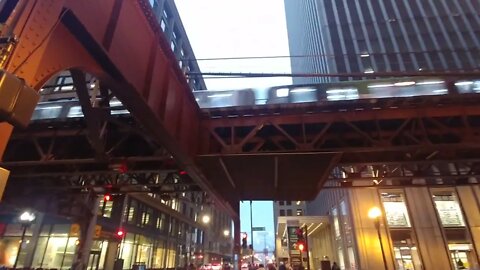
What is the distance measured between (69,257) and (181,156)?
981 inches

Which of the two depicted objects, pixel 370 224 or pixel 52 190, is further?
pixel 370 224

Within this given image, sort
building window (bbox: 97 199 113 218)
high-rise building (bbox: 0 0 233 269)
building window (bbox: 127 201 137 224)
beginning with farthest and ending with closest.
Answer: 1. building window (bbox: 127 201 137 224)
2. building window (bbox: 97 199 113 218)
3. high-rise building (bbox: 0 0 233 269)

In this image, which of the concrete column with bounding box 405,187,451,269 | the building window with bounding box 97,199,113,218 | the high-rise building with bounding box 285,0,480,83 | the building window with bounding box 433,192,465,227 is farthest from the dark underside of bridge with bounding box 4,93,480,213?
the high-rise building with bounding box 285,0,480,83

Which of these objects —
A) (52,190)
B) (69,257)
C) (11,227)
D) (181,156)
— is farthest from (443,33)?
(11,227)

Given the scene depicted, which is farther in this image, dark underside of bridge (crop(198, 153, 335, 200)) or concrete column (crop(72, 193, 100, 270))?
concrete column (crop(72, 193, 100, 270))

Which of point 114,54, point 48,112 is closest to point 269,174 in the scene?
point 114,54

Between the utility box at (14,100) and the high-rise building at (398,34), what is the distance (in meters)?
39.8

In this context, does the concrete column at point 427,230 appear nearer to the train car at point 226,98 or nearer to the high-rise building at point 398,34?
the high-rise building at point 398,34

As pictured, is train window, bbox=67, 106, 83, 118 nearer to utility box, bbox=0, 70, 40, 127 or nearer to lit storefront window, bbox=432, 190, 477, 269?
utility box, bbox=0, 70, 40, 127

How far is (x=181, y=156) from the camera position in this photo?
1089 cm

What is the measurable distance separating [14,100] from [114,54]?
367cm

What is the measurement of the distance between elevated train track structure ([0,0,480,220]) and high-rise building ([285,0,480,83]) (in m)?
26.9

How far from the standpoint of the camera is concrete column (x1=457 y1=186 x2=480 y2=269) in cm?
2606

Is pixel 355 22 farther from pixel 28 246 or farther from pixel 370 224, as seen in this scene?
pixel 28 246
